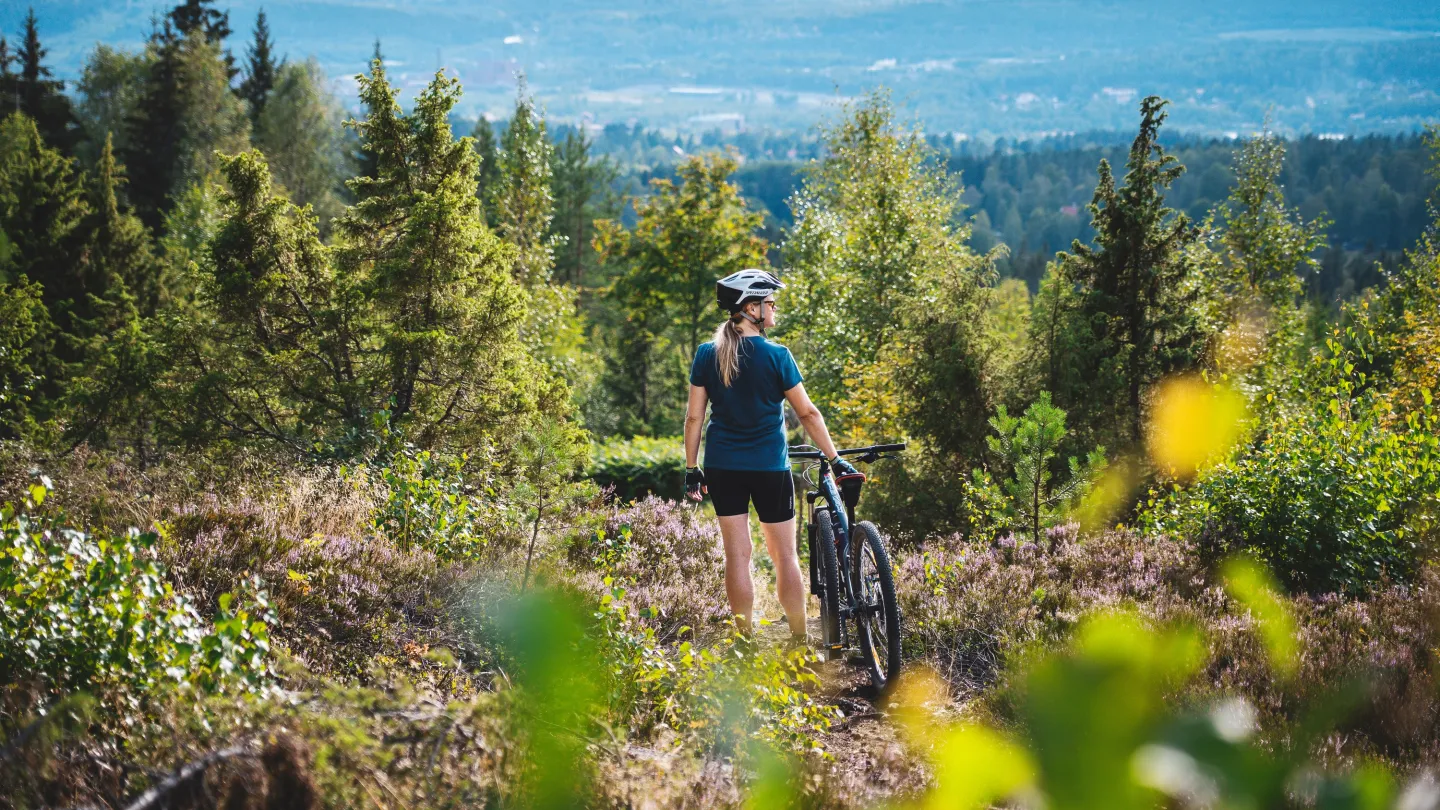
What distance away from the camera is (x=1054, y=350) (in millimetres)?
10453

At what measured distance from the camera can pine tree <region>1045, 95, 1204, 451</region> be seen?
11508 millimetres

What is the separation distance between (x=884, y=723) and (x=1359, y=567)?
3337mm

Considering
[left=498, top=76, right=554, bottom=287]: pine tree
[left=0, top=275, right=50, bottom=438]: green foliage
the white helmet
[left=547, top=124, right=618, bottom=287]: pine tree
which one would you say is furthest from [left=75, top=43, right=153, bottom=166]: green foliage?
the white helmet

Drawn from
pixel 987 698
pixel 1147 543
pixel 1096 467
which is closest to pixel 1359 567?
pixel 1147 543

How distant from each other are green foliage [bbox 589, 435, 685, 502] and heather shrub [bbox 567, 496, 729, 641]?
9.79 metres

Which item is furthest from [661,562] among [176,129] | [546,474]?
[176,129]

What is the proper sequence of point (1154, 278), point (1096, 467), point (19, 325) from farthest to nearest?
1. point (19, 325)
2. point (1154, 278)
3. point (1096, 467)

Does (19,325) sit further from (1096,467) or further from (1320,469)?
(1320,469)

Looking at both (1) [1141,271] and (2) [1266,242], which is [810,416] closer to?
(1) [1141,271]

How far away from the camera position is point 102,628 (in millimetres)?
2799

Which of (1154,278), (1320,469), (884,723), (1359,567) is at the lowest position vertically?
(884,723)

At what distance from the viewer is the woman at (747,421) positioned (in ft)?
16.0

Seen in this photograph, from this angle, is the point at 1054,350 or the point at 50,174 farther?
the point at 50,174

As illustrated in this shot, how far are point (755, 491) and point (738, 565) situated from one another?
0.49 m
